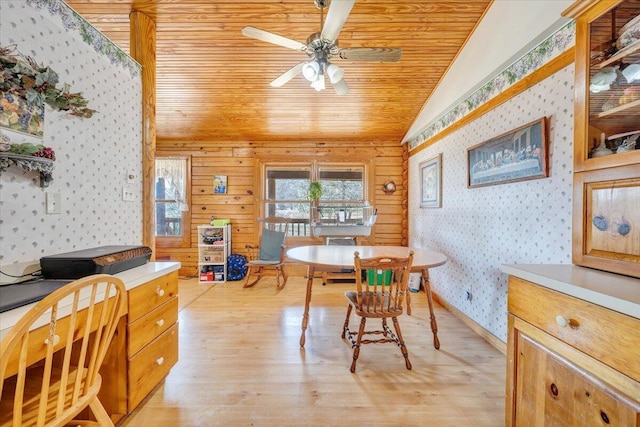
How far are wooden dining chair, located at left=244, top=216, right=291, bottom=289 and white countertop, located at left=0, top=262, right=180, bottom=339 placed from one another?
2148mm

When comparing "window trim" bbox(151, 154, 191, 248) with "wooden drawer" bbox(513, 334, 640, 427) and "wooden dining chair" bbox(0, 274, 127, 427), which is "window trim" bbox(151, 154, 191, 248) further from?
"wooden drawer" bbox(513, 334, 640, 427)

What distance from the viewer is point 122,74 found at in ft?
6.59

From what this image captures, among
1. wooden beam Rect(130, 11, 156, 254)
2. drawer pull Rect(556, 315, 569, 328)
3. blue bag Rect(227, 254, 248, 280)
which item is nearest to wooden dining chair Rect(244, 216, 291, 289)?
blue bag Rect(227, 254, 248, 280)

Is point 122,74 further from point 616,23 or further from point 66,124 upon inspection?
point 616,23

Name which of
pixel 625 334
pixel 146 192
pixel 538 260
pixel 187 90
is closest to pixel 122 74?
pixel 146 192

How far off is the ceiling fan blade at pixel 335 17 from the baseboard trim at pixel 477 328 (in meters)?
2.66

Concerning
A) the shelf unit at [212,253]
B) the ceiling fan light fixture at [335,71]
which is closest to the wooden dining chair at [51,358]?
the ceiling fan light fixture at [335,71]

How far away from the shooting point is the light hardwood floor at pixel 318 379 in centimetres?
152

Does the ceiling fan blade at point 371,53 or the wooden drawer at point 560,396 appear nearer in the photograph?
the wooden drawer at point 560,396

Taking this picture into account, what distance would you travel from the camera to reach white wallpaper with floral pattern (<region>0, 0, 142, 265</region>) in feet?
4.30

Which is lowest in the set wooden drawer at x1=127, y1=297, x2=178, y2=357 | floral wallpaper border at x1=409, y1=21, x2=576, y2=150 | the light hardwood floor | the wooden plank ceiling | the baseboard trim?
the light hardwood floor

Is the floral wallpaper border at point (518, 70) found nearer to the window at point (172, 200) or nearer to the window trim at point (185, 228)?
the window trim at point (185, 228)

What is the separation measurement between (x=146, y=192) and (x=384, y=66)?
9.00 ft

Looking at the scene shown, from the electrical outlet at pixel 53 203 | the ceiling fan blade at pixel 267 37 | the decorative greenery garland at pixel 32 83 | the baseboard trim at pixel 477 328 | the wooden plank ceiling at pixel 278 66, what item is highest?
the wooden plank ceiling at pixel 278 66
